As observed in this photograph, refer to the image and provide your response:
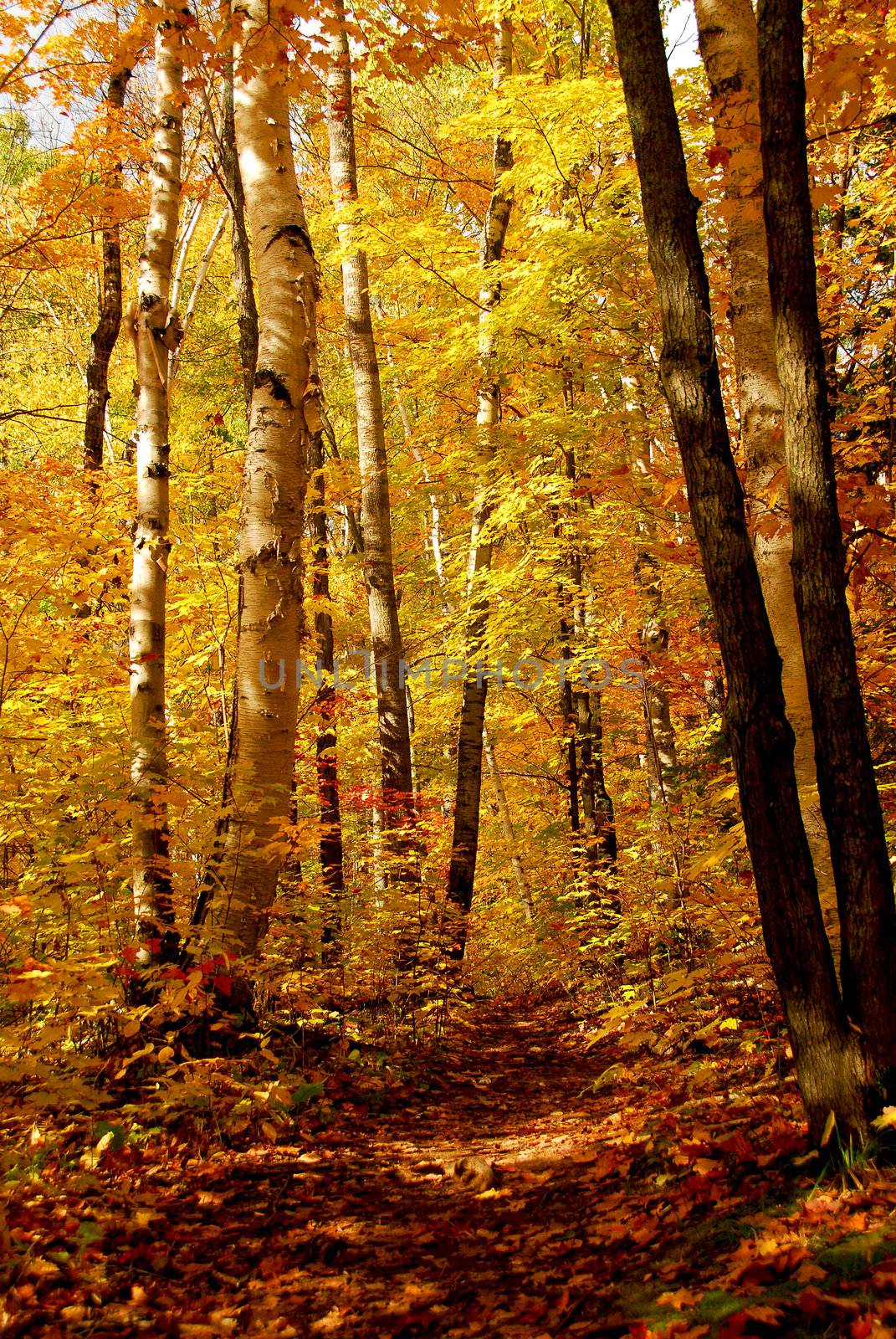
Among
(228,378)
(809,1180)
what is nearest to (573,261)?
(809,1180)

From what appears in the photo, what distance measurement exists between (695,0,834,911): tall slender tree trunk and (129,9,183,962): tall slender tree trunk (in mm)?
2842

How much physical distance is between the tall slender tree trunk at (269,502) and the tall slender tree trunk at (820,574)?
2.80 m

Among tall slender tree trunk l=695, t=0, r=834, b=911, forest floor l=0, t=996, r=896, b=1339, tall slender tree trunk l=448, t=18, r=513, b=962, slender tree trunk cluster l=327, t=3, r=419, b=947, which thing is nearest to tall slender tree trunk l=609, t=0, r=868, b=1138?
forest floor l=0, t=996, r=896, b=1339

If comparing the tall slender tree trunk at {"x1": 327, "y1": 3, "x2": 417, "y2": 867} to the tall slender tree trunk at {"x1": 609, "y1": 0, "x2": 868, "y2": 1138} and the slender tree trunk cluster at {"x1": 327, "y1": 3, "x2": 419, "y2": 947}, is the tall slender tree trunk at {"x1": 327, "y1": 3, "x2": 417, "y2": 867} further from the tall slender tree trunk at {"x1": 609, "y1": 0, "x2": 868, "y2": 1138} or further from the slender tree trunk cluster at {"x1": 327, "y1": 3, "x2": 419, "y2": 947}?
the tall slender tree trunk at {"x1": 609, "y1": 0, "x2": 868, "y2": 1138}

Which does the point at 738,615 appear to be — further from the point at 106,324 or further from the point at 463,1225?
the point at 106,324

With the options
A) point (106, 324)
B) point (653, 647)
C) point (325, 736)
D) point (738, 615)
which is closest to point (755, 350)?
point (738, 615)

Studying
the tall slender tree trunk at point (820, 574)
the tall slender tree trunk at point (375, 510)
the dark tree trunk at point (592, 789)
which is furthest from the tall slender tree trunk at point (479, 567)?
the tall slender tree trunk at point (820, 574)

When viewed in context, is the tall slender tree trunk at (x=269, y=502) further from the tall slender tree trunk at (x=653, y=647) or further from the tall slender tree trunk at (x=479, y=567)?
the tall slender tree trunk at (x=653, y=647)

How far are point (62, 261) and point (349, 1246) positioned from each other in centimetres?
1205

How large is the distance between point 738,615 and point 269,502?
3.03 m

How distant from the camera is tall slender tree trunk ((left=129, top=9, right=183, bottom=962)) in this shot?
4738mm

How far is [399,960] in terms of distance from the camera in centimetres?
681

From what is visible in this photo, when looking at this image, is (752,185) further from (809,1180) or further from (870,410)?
(809,1180)

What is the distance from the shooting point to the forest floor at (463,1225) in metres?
2.00
